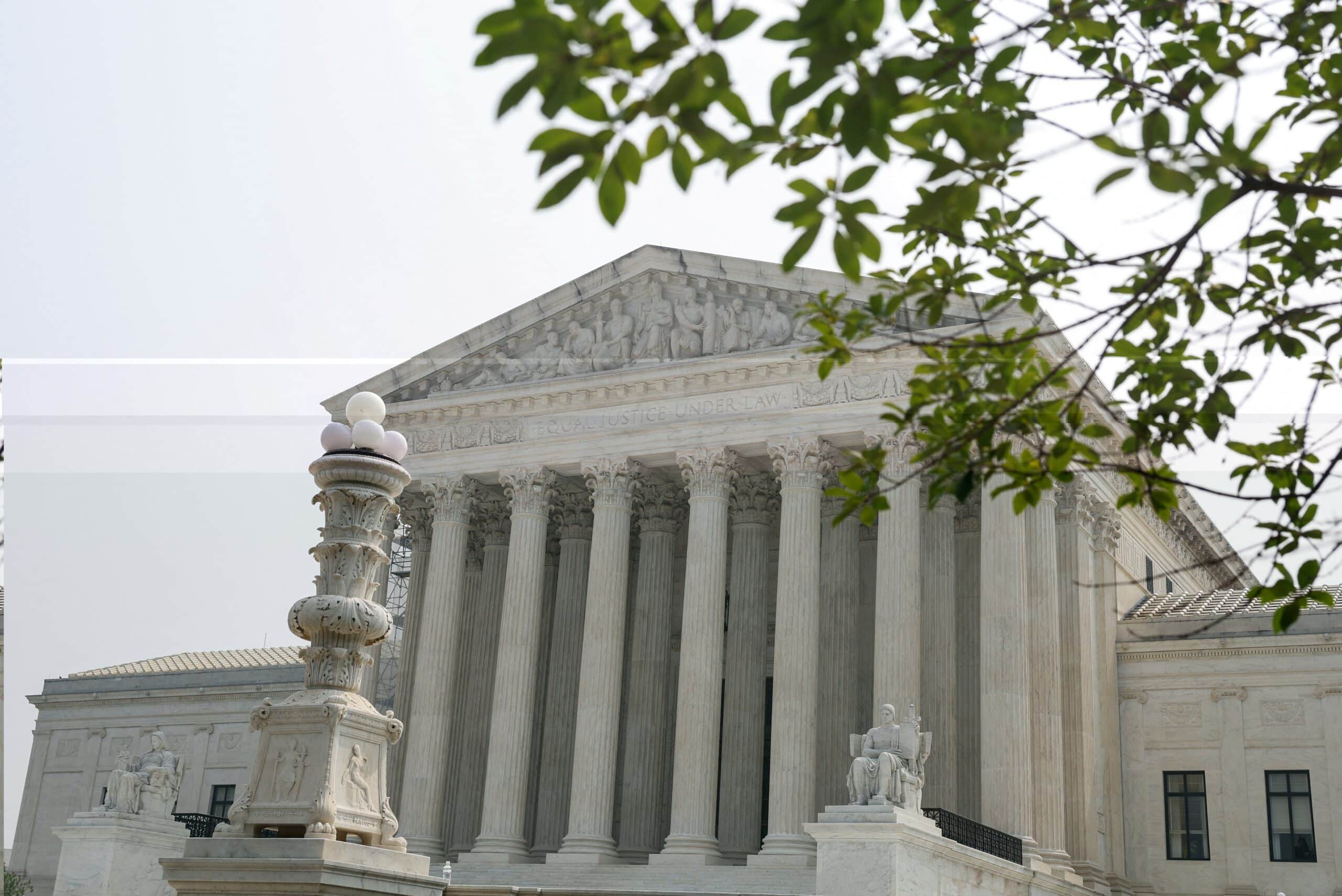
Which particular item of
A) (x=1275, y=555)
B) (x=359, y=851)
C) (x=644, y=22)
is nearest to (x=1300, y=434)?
(x=1275, y=555)

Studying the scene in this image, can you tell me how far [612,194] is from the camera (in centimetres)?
511

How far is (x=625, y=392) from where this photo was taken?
117 feet

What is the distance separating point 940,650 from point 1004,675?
255 cm

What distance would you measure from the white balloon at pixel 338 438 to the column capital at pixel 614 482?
69.1ft

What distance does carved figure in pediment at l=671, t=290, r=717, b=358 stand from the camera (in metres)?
35.1

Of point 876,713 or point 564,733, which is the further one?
point 564,733

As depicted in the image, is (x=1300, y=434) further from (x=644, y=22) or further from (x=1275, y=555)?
(x=644, y=22)

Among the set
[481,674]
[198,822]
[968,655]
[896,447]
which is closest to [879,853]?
[896,447]

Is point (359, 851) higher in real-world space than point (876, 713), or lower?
lower

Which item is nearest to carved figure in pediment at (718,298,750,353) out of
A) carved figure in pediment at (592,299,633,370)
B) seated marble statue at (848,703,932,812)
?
carved figure in pediment at (592,299,633,370)

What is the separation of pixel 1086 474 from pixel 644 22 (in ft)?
102

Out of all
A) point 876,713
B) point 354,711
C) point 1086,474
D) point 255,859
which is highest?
point 1086,474

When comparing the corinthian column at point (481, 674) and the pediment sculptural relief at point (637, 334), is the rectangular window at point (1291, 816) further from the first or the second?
the corinthian column at point (481, 674)

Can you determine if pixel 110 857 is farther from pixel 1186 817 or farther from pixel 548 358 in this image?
pixel 1186 817
